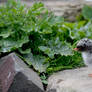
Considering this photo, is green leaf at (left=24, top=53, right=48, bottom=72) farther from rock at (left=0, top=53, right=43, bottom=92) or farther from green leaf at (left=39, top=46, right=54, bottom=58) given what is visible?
rock at (left=0, top=53, right=43, bottom=92)

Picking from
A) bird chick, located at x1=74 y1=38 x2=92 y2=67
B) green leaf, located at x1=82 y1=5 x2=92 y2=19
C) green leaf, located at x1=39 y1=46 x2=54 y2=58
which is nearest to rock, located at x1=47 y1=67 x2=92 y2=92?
bird chick, located at x1=74 y1=38 x2=92 y2=67

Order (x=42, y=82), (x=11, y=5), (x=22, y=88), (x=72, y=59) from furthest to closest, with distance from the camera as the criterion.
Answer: (x=11, y=5)
(x=72, y=59)
(x=42, y=82)
(x=22, y=88)

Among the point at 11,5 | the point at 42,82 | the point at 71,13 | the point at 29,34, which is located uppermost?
the point at 11,5

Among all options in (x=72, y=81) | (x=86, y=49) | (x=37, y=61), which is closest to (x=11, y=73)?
(x=37, y=61)

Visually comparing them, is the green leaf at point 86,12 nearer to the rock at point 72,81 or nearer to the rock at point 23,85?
the rock at point 72,81

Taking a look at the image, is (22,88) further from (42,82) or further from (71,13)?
(71,13)

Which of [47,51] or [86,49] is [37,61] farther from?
[86,49]

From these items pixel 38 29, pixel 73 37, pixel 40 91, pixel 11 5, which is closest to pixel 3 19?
pixel 11 5
